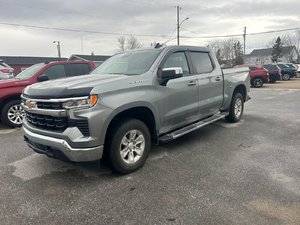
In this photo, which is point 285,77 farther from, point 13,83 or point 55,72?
point 13,83

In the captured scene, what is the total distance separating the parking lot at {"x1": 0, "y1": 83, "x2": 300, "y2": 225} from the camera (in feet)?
9.53

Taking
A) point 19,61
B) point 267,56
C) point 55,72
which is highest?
point 267,56

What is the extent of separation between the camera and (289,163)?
4.26m

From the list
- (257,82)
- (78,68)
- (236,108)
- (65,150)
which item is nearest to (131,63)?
(65,150)

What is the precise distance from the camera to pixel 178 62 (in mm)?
4852

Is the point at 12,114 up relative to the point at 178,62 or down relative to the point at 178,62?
down

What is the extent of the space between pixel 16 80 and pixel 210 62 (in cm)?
503

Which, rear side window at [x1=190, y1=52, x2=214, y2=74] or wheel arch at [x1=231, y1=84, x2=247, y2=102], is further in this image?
wheel arch at [x1=231, y1=84, x2=247, y2=102]

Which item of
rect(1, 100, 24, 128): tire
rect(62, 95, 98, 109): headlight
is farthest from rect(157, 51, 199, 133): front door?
rect(1, 100, 24, 128): tire

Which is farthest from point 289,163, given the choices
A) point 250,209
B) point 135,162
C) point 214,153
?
point 135,162

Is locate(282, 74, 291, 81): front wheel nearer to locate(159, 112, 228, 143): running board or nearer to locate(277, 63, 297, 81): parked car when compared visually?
locate(277, 63, 297, 81): parked car

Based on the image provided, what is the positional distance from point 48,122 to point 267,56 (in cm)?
8826

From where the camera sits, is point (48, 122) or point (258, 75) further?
point (258, 75)

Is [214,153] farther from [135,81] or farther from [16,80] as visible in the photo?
[16,80]
